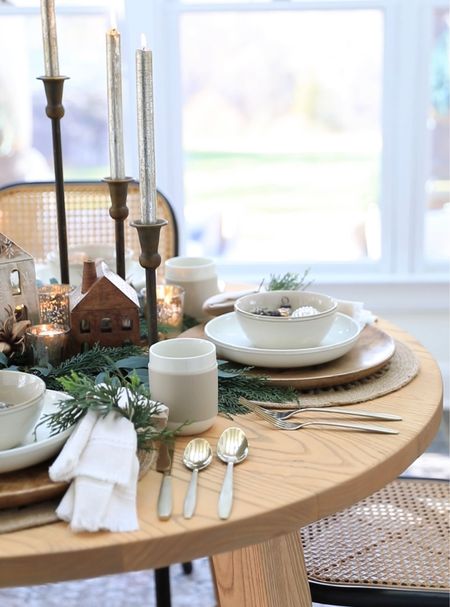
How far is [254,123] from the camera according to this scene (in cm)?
302

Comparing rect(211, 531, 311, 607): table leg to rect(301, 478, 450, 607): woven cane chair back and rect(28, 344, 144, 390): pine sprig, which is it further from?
rect(28, 344, 144, 390): pine sprig

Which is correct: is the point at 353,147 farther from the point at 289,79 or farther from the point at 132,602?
the point at 132,602

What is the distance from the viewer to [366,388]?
1.19 meters

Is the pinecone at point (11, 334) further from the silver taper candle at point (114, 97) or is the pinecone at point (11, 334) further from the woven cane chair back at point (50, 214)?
the woven cane chair back at point (50, 214)

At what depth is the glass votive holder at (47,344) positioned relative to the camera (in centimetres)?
120

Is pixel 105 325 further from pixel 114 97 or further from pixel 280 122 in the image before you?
pixel 280 122

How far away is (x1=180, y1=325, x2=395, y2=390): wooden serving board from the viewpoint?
1.18 metres

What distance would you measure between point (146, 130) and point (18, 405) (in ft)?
1.24

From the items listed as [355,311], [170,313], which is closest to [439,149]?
[355,311]

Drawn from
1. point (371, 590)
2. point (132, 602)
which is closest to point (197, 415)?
point (371, 590)

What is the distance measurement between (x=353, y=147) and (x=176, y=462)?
2.20 metres

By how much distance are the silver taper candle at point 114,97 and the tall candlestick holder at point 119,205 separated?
2 cm

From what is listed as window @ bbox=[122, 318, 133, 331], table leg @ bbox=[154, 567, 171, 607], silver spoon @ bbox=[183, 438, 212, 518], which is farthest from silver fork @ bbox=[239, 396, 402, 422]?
table leg @ bbox=[154, 567, 171, 607]

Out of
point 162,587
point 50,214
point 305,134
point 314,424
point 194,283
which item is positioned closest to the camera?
point 314,424
